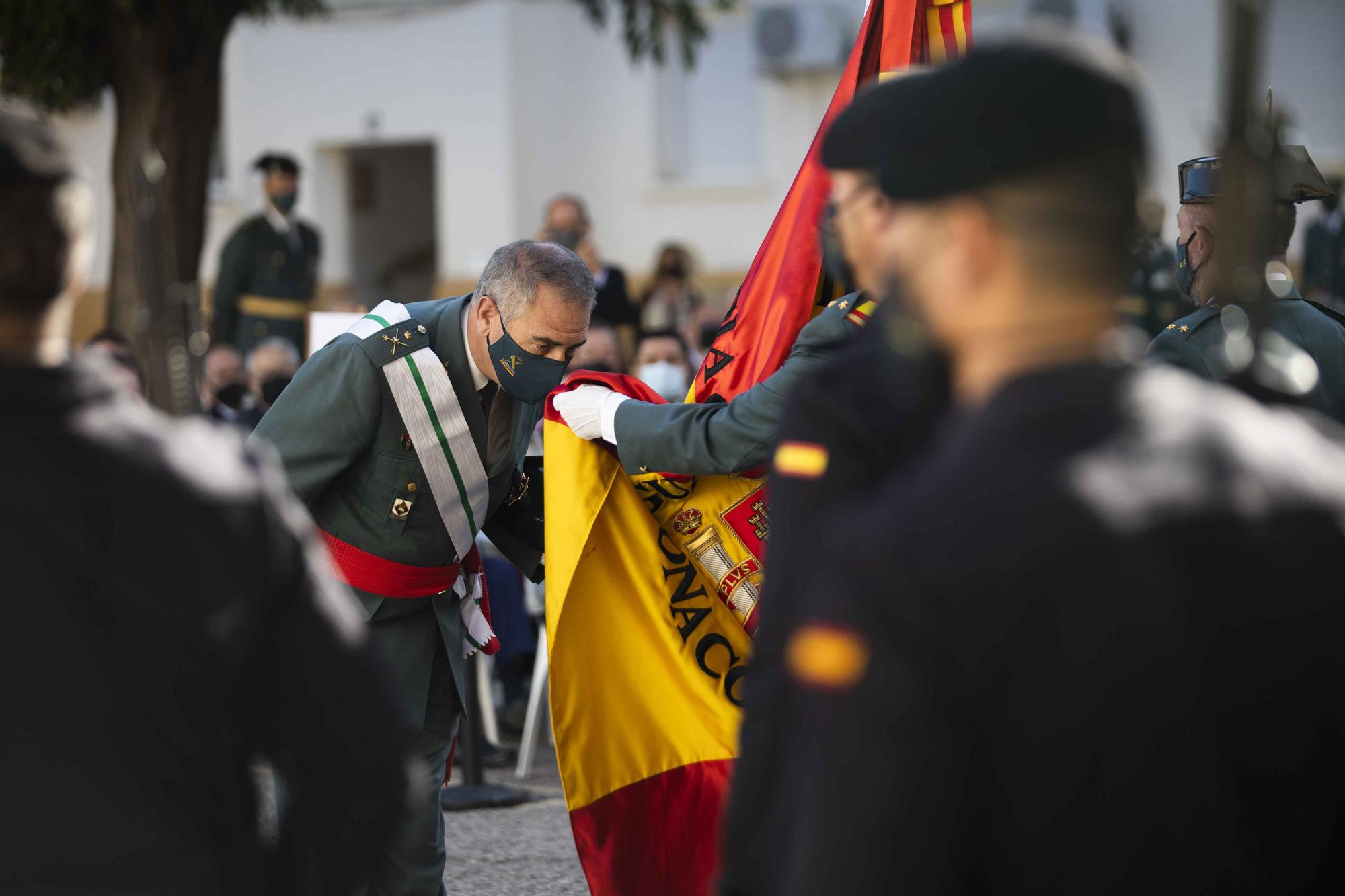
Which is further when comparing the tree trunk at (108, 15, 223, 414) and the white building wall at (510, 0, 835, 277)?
the white building wall at (510, 0, 835, 277)

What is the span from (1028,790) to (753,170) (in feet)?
52.8

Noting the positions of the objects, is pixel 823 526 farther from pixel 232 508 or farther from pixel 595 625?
pixel 595 625

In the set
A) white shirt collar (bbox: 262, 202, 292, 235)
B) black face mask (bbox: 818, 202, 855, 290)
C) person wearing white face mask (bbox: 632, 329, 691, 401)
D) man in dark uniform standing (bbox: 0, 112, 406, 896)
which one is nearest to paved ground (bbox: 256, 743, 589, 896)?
person wearing white face mask (bbox: 632, 329, 691, 401)

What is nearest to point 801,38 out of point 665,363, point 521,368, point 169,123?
point 169,123

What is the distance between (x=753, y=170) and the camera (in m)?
17.2

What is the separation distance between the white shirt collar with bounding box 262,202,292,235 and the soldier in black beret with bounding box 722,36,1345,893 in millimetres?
9697

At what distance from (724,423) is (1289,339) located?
131cm

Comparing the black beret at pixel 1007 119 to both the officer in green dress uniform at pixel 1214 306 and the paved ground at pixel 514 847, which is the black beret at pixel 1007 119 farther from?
the paved ground at pixel 514 847

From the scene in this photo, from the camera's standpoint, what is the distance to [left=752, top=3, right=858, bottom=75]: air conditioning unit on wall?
16.3 metres

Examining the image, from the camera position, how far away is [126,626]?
1763 mm

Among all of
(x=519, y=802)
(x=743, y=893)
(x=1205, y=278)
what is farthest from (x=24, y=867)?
(x=519, y=802)

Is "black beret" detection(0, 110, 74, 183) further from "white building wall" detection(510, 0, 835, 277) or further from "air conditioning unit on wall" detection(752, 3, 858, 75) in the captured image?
"white building wall" detection(510, 0, 835, 277)

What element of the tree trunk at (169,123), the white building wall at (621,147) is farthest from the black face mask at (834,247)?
the white building wall at (621,147)

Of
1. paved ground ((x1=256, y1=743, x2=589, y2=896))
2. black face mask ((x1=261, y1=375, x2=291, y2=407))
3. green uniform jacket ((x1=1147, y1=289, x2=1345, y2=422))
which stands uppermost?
green uniform jacket ((x1=1147, y1=289, x2=1345, y2=422))
